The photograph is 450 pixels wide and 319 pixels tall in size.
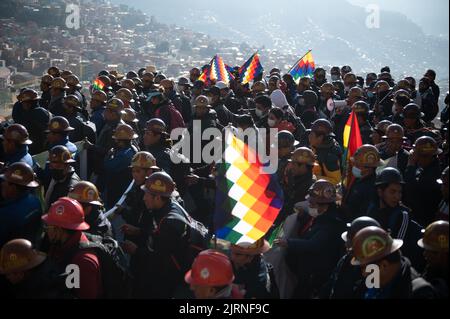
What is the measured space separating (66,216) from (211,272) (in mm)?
1521

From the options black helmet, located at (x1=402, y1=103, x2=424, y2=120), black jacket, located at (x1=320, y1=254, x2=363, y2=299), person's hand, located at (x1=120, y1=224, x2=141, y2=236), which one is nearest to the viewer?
black jacket, located at (x1=320, y1=254, x2=363, y2=299)

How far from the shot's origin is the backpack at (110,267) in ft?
15.9

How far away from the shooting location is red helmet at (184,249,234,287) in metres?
4.08

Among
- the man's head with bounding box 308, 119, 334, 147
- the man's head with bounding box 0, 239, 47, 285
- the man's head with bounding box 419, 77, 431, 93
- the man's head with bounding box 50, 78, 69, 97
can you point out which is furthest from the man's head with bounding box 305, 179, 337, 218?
the man's head with bounding box 419, 77, 431, 93

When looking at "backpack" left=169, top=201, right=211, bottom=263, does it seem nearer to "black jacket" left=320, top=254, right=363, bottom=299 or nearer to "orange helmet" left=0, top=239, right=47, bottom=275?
"black jacket" left=320, top=254, right=363, bottom=299

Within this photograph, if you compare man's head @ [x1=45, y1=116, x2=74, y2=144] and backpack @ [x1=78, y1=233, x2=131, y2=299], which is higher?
man's head @ [x1=45, y1=116, x2=74, y2=144]

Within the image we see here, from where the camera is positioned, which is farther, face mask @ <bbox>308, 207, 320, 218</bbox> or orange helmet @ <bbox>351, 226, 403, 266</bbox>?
face mask @ <bbox>308, 207, 320, 218</bbox>

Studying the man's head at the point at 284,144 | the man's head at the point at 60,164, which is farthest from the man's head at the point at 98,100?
the man's head at the point at 284,144

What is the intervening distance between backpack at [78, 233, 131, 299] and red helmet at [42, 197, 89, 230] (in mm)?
178

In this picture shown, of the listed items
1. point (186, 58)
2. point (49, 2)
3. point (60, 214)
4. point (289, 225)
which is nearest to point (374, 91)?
point (289, 225)

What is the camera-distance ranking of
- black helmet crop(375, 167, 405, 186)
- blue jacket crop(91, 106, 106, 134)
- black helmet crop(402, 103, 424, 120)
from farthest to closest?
blue jacket crop(91, 106, 106, 134)
black helmet crop(402, 103, 424, 120)
black helmet crop(375, 167, 405, 186)

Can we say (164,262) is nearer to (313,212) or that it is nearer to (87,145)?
(313,212)

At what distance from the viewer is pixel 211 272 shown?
4086 mm

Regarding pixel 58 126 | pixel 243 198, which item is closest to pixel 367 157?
pixel 243 198
